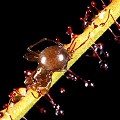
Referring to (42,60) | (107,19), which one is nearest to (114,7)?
(107,19)

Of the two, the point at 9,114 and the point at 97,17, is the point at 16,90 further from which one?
the point at 97,17

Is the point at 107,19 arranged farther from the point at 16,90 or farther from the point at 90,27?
the point at 16,90

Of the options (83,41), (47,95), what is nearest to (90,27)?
(83,41)

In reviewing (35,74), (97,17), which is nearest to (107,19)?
(97,17)

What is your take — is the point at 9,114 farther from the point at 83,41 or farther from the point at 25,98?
the point at 83,41
